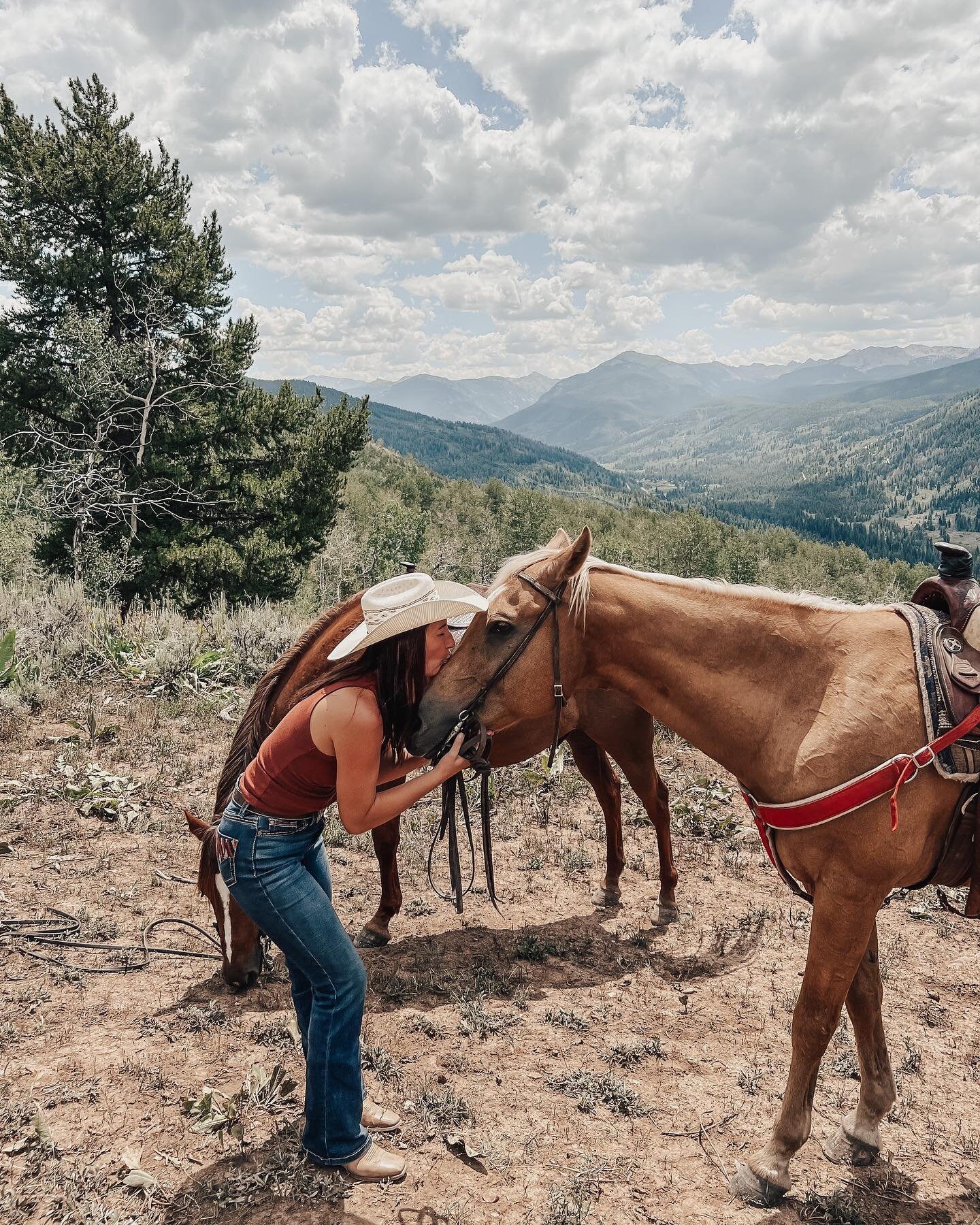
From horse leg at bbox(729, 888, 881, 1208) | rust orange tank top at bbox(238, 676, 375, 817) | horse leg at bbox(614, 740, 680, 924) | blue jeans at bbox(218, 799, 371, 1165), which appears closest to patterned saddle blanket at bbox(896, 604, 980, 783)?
horse leg at bbox(729, 888, 881, 1208)

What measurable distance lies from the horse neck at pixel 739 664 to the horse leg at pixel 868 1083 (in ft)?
3.36

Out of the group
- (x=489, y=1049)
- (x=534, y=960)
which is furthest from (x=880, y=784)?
(x=534, y=960)

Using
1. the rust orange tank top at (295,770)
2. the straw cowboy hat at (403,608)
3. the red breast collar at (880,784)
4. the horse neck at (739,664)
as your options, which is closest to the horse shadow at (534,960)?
the rust orange tank top at (295,770)

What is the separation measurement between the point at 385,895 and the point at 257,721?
187 cm

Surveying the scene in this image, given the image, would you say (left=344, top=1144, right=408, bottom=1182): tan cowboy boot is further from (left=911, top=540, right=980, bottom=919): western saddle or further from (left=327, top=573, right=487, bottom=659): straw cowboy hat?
(left=911, top=540, right=980, bottom=919): western saddle

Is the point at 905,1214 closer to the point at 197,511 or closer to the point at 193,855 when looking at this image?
the point at 193,855

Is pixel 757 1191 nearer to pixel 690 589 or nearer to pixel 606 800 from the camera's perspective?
pixel 690 589

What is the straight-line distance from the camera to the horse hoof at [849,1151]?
9.57 feet

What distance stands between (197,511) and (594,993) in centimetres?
1621

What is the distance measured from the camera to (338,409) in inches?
720

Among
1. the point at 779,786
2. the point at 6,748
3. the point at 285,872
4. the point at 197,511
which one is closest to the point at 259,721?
the point at 285,872

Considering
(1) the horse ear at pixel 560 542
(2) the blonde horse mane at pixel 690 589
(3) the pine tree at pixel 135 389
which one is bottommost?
(2) the blonde horse mane at pixel 690 589

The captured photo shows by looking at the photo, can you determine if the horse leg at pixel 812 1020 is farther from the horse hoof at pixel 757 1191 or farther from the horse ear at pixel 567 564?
the horse ear at pixel 567 564

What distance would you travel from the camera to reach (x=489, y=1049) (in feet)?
11.6
